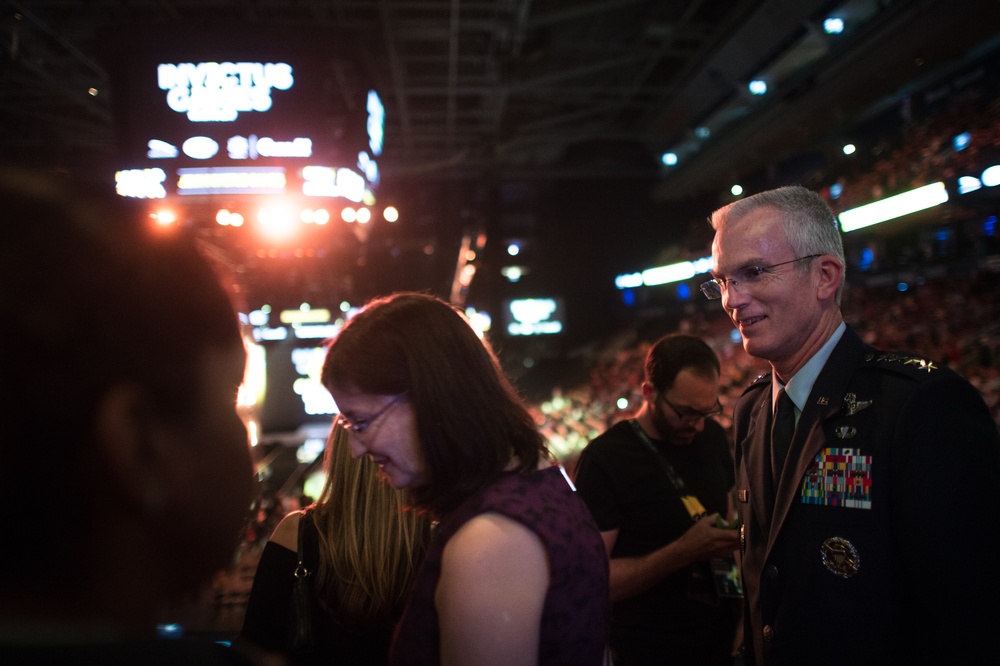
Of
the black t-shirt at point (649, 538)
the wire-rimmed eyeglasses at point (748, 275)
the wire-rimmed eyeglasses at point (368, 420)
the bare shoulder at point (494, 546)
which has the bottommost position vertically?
the black t-shirt at point (649, 538)

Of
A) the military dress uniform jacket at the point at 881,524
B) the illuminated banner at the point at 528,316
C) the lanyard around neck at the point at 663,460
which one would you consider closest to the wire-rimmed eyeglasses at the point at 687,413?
the lanyard around neck at the point at 663,460

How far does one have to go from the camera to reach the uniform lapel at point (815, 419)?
1.67m

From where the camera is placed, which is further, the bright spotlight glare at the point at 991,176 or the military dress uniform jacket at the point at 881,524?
the bright spotlight glare at the point at 991,176

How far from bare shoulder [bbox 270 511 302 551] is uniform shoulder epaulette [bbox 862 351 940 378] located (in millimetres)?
1706

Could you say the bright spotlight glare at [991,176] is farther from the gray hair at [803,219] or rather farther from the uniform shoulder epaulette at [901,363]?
the uniform shoulder epaulette at [901,363]

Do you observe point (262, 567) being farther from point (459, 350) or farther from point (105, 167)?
point (105, 167)

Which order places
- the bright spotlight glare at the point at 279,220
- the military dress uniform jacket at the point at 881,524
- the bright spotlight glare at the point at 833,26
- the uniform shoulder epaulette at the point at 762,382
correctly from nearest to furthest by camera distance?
1. the military dress uniform jacket at the point at 881,524
2. the uniform shoulder epaulette at the point at 762,382
3. the bright spotlight glare at the point at 279,220
4. the bright spotlight glare at the point at 833,26

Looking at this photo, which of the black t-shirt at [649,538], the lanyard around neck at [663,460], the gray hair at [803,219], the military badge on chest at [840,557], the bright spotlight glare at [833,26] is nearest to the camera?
the military badge on chest at [840,557]

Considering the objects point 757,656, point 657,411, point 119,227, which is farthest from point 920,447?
point 119,227

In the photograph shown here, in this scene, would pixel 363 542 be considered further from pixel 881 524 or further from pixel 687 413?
pixel 687 413

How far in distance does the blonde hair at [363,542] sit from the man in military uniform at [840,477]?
40.8 inches

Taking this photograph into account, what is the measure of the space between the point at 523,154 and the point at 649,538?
12874 millimetres

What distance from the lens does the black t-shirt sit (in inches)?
96.3

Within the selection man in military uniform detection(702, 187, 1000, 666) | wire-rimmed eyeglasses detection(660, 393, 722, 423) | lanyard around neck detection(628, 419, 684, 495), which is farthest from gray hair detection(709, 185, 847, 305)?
lanyard around neck detection(628, 419, 684, 495)
